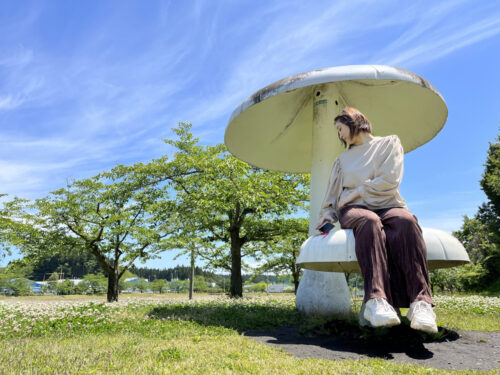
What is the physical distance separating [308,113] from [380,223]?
364 centimetres

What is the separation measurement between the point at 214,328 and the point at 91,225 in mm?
14667

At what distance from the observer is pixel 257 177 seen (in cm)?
1363

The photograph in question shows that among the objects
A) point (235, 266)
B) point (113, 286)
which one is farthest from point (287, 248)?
point (113, 286)

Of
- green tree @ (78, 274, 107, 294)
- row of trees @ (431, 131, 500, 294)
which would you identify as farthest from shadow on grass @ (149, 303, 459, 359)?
green tree @ (78, 274, 107, 294)

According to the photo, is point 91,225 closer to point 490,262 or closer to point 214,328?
point 214,328

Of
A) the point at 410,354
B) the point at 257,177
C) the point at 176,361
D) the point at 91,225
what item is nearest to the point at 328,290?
the point at 410,354

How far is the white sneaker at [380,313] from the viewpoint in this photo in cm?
306

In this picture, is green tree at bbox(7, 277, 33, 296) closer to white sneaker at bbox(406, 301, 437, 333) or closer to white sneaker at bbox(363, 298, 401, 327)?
white sneaker at bbox(363, 298, 401, 327)

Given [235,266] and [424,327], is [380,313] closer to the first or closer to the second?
[424,327]

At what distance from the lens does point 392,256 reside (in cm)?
361

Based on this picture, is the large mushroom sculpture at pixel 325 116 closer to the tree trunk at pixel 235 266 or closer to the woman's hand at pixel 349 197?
the woman's hand at pixel 349 197

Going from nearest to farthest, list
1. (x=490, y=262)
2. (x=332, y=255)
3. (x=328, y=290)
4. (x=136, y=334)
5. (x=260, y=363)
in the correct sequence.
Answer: (x=260, y=363), (x=332, y=255), (x=136, y=334), (x=328, y=290), (x=490, y=262)

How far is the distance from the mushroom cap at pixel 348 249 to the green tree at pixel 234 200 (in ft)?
26.1

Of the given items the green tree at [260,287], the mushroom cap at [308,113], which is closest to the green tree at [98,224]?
the mushroom cap at [308,113]
